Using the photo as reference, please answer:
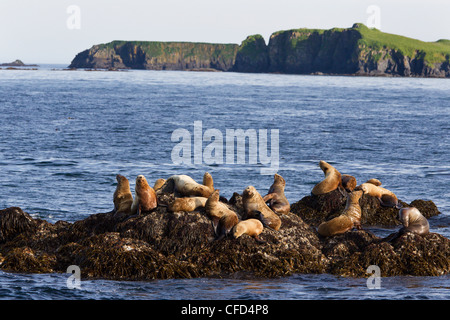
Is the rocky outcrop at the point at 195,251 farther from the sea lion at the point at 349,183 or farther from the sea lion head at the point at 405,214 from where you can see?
the sea lion at the point at 349,183

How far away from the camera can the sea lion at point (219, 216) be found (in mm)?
14250

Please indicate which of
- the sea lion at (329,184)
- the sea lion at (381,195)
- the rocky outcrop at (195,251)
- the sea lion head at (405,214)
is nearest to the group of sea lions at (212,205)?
the rocky outcrop at (195,251)

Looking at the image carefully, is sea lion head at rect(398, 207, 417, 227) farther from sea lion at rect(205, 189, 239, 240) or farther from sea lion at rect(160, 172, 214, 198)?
sea lion at rect(160, 172, 214, 198)

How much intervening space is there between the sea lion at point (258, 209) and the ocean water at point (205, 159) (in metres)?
1.60

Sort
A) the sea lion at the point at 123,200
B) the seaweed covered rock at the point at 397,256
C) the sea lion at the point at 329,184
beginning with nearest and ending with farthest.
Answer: the seaweed covered rock at the point at 397,256 < the sea lion at the point at 123,200 < the sea lion at the point at 329,184

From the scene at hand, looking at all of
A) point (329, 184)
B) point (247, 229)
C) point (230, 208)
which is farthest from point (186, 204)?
point (329, 184)

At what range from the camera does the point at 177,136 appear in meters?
43.0

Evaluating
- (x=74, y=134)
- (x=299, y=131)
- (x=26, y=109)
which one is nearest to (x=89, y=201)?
(x=74, y=134)

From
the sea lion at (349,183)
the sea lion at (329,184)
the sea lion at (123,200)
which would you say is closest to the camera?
the sea lion at (123,200)

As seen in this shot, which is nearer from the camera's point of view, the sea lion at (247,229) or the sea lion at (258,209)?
the sea lion at (247,229)

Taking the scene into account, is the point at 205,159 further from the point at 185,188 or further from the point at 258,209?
the point at 258,209

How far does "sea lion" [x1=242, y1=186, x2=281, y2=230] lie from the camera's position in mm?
14680

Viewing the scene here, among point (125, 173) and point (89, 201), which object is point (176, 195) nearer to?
point (89, 201)

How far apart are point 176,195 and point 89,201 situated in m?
8.00
